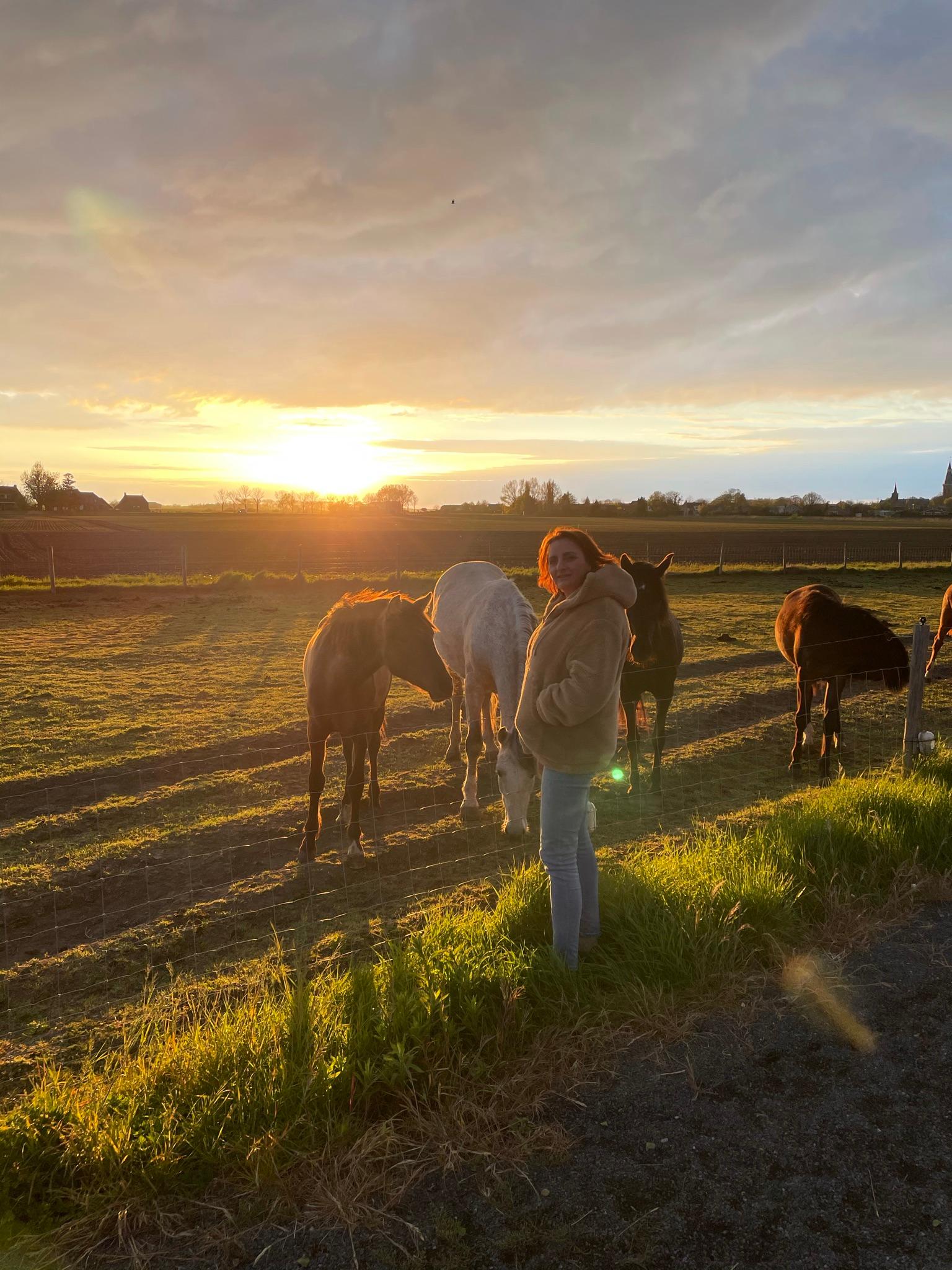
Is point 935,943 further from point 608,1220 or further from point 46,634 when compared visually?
point 46,634

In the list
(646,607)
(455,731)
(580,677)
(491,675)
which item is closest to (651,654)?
(646,607)

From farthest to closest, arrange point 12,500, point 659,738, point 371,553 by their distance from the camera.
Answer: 1. point 12,500
2. point 371,553
3. point 659,738

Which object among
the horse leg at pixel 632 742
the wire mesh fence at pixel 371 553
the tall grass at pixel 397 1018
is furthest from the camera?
the wire mesh fence at pixel 371 553

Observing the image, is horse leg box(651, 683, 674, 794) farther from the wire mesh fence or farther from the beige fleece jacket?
the wire mesh fence

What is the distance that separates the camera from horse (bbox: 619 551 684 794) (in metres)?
6.87

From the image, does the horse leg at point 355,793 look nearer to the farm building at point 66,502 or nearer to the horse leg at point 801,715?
the horse leg at point 801,715

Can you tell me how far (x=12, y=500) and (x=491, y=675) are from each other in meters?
110

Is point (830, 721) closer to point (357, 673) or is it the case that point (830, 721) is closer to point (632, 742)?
point (632, 742)

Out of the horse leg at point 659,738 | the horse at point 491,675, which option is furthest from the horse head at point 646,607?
the horse at point 491,675

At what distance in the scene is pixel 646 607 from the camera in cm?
689

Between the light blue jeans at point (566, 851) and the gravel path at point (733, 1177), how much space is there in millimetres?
610

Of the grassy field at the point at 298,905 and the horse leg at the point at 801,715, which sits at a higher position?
the horse leg at the point at 801,715

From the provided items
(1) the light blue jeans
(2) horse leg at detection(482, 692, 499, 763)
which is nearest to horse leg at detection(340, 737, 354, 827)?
(2) horse leg at detection(482, 692, 499, 763)

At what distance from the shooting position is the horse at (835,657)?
7.47 m
